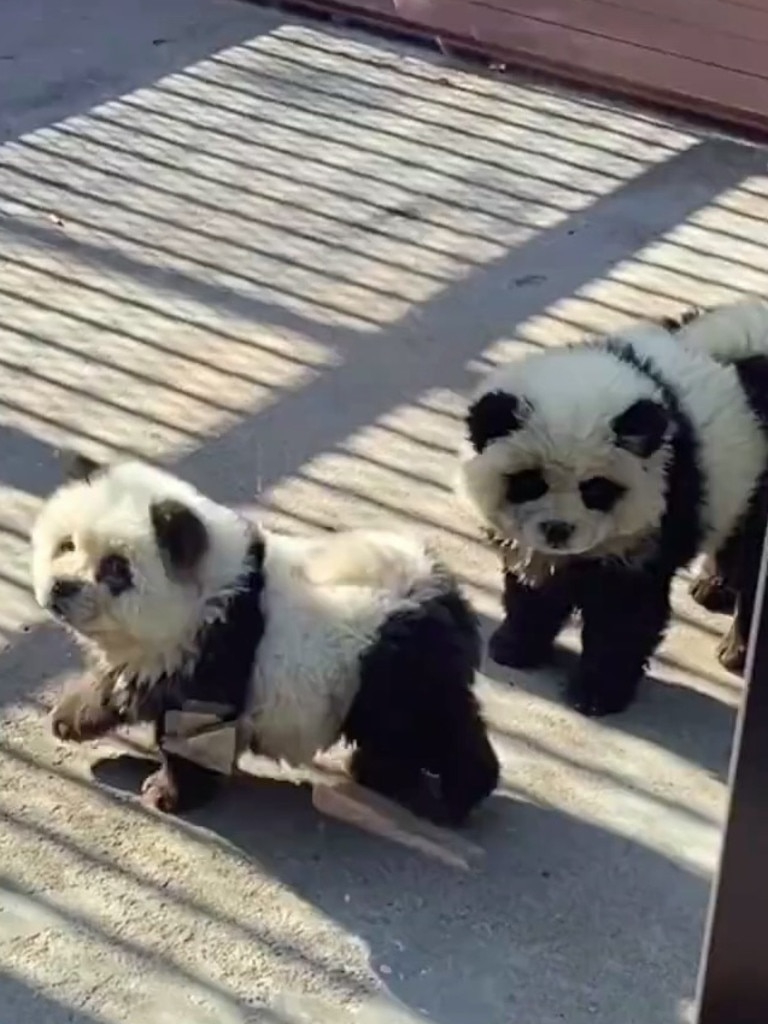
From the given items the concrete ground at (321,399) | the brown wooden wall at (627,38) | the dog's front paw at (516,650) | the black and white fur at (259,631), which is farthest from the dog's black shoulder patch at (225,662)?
the brown wooden wall at (627,38)

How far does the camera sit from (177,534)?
9.64 ft

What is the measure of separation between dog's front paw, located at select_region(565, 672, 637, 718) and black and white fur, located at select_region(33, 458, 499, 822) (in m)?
0.38

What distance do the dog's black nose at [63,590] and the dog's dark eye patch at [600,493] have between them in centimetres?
85

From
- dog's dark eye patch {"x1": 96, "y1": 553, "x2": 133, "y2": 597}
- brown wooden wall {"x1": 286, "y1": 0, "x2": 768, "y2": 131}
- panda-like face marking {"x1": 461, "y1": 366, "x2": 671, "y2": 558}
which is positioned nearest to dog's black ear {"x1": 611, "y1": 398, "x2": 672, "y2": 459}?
panda-like face marking {"x1": 461, "y1": 366, "x2": 671, "y2": 558}

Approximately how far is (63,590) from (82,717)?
322 mm

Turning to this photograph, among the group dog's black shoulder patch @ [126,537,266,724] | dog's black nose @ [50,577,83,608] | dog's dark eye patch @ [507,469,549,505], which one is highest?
dog's dark eye patch @ [507,469,549,505]

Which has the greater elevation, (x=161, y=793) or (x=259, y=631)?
(x=259, y=631)

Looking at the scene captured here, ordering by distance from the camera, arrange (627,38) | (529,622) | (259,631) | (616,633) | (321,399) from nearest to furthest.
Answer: (259,631) → (616,633) → (529,622) → (321,399) → (627,38)

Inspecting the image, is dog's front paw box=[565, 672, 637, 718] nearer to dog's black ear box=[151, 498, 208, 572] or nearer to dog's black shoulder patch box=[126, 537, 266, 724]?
dog's black shoulder patch box=[126, 537, 266, 724]

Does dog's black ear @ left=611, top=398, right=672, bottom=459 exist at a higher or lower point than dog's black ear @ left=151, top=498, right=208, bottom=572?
higher

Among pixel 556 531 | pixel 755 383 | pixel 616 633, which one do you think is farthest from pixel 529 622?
pixel 755 383

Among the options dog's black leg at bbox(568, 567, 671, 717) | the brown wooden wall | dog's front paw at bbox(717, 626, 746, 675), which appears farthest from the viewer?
the brown wooden wall

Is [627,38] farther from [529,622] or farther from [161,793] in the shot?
[161,793]

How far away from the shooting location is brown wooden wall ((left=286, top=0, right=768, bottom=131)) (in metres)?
6.64
